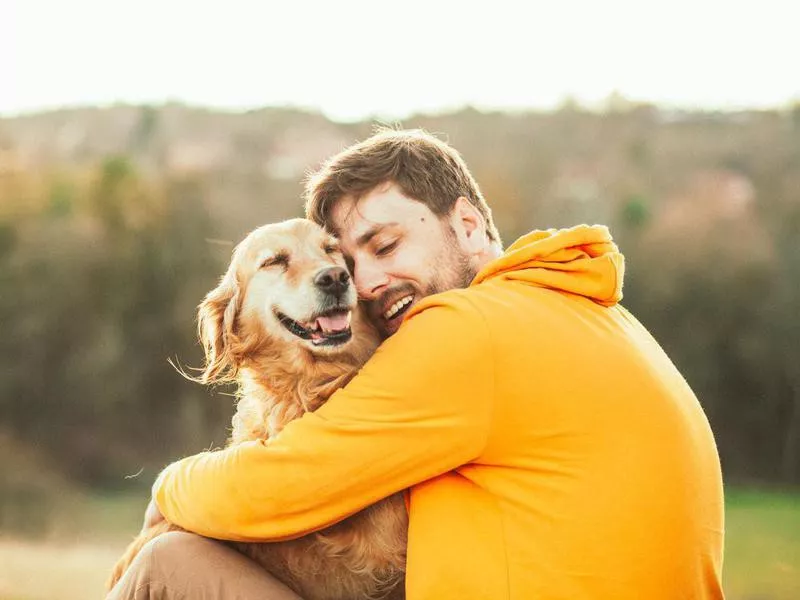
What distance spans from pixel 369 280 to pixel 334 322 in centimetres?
19

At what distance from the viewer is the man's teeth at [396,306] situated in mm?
2913

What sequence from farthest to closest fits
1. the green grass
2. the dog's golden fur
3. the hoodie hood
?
the green grass < the dog's golden fur < the hoodie hood

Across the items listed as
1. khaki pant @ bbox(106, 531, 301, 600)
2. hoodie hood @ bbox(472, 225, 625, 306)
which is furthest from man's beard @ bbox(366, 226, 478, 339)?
khaki pant @ bbox(106, 531, 301, 600)

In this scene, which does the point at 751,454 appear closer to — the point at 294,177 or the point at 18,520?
the point at 294,177

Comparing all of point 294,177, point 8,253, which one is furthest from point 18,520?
point 294,177

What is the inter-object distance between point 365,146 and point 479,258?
51 cm

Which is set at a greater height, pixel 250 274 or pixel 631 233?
pixel 250 274

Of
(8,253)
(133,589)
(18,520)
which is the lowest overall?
(18,520)

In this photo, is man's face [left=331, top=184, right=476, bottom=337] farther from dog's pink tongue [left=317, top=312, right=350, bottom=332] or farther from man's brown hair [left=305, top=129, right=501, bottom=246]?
dog's pink tongue [left=317, top=312, right=350, bottom=332]

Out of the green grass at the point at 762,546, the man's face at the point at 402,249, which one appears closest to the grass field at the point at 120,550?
the green grass at the point at 762,546

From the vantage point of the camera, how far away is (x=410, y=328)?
221 centimetres

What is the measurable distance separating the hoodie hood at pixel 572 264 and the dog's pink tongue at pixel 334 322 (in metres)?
0.81

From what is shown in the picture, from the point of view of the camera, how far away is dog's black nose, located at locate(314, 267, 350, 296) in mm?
2891

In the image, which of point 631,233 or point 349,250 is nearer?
point 349,250
